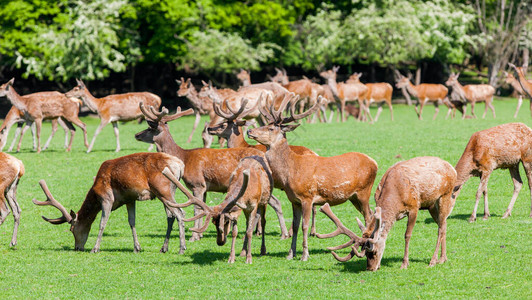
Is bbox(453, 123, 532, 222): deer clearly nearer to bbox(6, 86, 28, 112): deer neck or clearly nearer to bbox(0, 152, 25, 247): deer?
bbox(0, 152, 25, 247): deer

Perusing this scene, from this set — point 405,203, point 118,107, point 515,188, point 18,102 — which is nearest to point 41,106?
point 18,102

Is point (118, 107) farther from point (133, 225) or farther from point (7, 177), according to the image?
point (133, 225)

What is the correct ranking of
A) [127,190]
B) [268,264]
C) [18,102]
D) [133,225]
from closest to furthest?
1. [268,264]
2. [127,190]
3. [133,225]
4. [18,102]

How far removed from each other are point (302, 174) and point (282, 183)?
0.30 metres

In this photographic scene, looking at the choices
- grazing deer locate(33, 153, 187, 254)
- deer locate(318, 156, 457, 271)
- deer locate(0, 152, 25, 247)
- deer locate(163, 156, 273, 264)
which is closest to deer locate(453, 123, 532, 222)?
deer locate(318, 156, 457, 271)

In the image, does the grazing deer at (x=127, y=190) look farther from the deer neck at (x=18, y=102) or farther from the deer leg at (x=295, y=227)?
the deer neck at (x=18, y=102)

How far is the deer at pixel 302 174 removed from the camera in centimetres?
965

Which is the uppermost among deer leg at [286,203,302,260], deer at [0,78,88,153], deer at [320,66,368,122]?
deer leg at [286,203,302,260]

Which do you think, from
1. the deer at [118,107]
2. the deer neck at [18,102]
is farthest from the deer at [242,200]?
the deer neck at [18,102]

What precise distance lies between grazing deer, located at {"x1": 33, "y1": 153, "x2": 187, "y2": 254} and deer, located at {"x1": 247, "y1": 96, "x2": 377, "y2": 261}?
1.60 metres

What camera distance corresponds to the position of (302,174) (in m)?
9.70

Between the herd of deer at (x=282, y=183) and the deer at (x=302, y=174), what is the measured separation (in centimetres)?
1

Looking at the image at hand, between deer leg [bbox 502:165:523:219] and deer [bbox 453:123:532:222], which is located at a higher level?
deer [bbox 453:123:532:222]

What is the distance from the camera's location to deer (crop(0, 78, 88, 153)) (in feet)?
71.8
